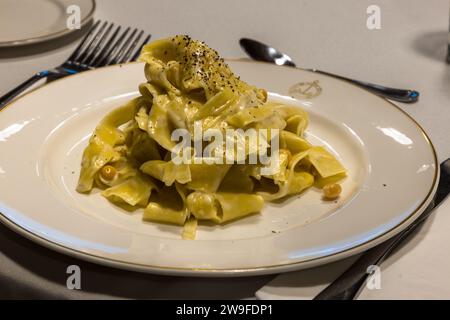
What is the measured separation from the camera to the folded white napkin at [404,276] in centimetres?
172

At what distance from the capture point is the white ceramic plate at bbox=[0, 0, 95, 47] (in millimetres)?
3186

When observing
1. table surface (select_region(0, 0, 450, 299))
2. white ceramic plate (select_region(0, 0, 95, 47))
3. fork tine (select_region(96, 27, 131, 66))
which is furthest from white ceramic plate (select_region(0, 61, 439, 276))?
white ceramic plate (select_region(0, 0, 95, 47))

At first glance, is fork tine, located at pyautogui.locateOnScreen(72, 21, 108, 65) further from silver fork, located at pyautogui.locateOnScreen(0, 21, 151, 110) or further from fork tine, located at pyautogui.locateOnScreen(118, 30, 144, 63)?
fork tine, located at pyautogui.locateOnScreen(118, 30, 144, 63)

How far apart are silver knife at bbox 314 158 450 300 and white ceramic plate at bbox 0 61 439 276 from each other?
0.08 metres

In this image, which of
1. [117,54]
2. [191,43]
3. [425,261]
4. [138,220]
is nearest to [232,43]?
[117,54]

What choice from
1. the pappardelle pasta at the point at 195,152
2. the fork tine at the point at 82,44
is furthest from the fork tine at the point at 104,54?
the pappardelle pasta at the point at 195,152

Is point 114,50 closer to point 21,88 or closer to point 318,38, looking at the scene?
point 21,88

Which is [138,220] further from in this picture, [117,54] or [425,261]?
[117,54]

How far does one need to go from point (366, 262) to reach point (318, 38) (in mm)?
2012

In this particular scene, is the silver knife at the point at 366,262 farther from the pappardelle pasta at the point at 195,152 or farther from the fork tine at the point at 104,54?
the fork tine at the point at 104,54

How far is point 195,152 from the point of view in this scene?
2141mm

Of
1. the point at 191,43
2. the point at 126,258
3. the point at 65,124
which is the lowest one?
the point at 126,258
